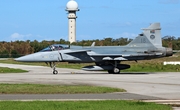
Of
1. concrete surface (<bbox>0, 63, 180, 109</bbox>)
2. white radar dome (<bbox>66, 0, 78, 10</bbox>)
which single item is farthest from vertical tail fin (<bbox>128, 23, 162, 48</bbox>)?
white radar dome (<bbox>66, 0, 78, 10</bbox>)

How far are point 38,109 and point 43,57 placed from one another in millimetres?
22008

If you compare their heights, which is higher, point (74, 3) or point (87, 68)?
point (74, 3)

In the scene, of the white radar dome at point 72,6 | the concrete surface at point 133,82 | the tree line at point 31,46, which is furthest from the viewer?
the white radar dome at point 72,6

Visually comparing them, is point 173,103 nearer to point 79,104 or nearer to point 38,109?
point 79,104

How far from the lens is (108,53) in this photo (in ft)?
113

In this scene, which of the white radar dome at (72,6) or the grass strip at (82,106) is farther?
the white radar dome at (72,6)

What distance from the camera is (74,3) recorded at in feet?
445

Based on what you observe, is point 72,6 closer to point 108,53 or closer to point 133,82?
point 108,53

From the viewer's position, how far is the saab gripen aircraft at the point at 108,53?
33.4 meters

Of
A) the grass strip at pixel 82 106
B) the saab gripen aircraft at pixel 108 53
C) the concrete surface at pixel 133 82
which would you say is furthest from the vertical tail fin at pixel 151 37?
the grass strip at pixel 82 106

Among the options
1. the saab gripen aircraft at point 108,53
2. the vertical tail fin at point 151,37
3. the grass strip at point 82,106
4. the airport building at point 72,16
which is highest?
the airport building at point 72,16

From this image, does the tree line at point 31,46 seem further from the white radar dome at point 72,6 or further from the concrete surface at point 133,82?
the concrete surface at point 133,82

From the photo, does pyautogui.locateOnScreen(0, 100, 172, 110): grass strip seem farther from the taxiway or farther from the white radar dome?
the white radar dome

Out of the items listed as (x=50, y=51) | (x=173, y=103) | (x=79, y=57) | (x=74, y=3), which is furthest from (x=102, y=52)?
(x=74, y=3)
